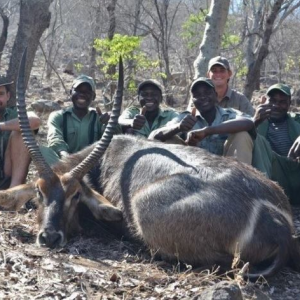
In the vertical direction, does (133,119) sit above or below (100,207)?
above

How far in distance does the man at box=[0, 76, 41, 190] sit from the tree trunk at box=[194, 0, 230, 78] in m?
2.93

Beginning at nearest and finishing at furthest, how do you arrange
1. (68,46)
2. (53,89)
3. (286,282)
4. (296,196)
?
(286,282) < (296,196) < (53,89) < (68,46)

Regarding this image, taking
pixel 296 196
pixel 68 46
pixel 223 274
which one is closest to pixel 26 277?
pixel 223 274

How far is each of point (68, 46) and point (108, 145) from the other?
29433 millimetres

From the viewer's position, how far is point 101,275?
4734 mm

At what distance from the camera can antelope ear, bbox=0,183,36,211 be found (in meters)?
5.98

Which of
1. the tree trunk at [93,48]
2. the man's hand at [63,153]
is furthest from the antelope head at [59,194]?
the tree trunk at [93,48]

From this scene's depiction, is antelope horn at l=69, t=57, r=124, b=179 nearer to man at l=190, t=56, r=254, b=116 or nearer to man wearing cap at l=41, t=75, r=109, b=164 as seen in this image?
man wearing cap at l=41, t=75, r=109, b=164

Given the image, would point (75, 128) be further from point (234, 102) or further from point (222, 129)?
point (234, 102)

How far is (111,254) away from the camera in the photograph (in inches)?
217

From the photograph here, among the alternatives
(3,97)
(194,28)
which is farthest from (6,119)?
(194,28)

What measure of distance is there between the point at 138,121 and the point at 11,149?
1541 millimetres

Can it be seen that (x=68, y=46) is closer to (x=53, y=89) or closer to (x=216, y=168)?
(x=53, y=89)

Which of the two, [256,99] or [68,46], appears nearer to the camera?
[256,99]
